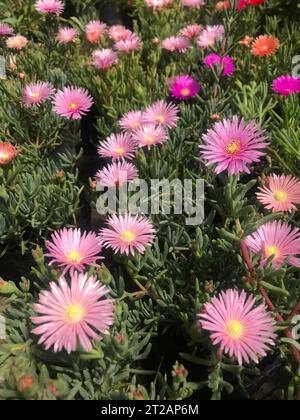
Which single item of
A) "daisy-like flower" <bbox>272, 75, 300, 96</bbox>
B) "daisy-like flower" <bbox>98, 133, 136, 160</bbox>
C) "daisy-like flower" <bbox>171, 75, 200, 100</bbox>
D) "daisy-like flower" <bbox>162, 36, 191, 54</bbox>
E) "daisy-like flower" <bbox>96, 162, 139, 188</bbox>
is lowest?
"daisy-like flower" <bbox>96, 162, 139, 188</bbox>

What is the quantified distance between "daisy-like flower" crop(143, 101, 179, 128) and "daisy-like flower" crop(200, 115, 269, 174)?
26 centimetres

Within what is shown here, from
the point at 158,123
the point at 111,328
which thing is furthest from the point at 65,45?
the point at 111,328

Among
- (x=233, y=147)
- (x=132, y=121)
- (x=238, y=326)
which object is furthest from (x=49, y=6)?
(x=238, y=326)

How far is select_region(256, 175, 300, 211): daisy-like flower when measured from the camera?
758 mm

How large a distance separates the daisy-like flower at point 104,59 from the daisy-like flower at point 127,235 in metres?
0.65

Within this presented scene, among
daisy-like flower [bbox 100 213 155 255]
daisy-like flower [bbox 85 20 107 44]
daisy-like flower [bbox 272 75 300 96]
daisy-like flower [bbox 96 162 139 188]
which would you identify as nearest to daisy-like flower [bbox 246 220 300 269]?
daisy-like flower [bbox 100 213 155 255]

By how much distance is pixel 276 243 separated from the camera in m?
0.72

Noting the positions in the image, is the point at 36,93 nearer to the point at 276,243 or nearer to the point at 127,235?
the point at 127,235

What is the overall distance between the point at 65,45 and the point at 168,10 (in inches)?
16.2

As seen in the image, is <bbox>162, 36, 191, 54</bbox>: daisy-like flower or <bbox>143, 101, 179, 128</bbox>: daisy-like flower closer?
<bbox>143, 101, 179, 128</bbox>: daisy-like flower

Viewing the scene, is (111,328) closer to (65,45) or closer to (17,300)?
(17,300)

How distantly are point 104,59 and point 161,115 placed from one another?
36 cm

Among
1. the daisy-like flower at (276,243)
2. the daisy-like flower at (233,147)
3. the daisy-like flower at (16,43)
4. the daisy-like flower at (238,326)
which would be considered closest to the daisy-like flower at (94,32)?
the daisy-like flower at (16,43)

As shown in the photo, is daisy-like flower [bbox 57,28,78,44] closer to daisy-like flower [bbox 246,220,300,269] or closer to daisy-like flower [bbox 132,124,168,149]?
daisy-like flower [bbox 132,124,168,149]
